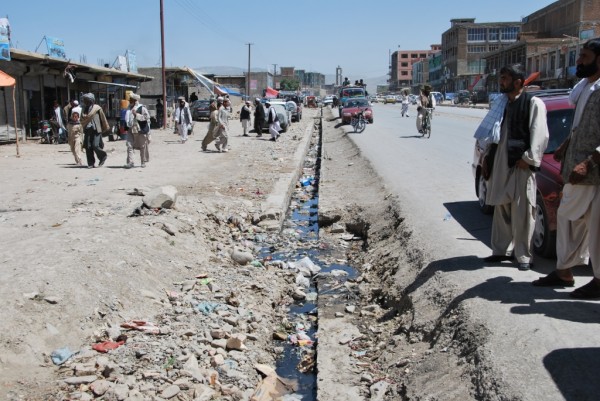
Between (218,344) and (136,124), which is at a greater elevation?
(136,124)

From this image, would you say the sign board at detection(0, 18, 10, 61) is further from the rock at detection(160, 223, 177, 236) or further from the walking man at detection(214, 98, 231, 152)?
the rock at detection(160, 223, 177, 236)

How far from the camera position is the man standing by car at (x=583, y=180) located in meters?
4.39

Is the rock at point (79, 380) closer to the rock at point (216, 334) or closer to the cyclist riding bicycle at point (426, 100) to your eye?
the rock at point (216, 334)

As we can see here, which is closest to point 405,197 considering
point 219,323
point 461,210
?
point 461,210

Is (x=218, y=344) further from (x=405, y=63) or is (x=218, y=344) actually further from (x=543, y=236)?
(x=405, y=63)

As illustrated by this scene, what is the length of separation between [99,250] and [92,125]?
8.32 meters

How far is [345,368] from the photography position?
16.7 feet

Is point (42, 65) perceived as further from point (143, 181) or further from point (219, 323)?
point (219, 323)

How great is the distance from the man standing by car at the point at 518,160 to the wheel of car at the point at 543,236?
0.54 metres

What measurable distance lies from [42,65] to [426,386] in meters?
22.5

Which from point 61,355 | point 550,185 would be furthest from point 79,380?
point 550,185

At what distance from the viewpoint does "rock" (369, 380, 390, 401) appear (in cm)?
444

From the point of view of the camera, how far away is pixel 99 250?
258 inches

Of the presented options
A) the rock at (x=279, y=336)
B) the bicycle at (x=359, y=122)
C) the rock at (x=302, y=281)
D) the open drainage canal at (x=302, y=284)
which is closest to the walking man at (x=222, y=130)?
the open drainage canal at (x=302, y=284)
